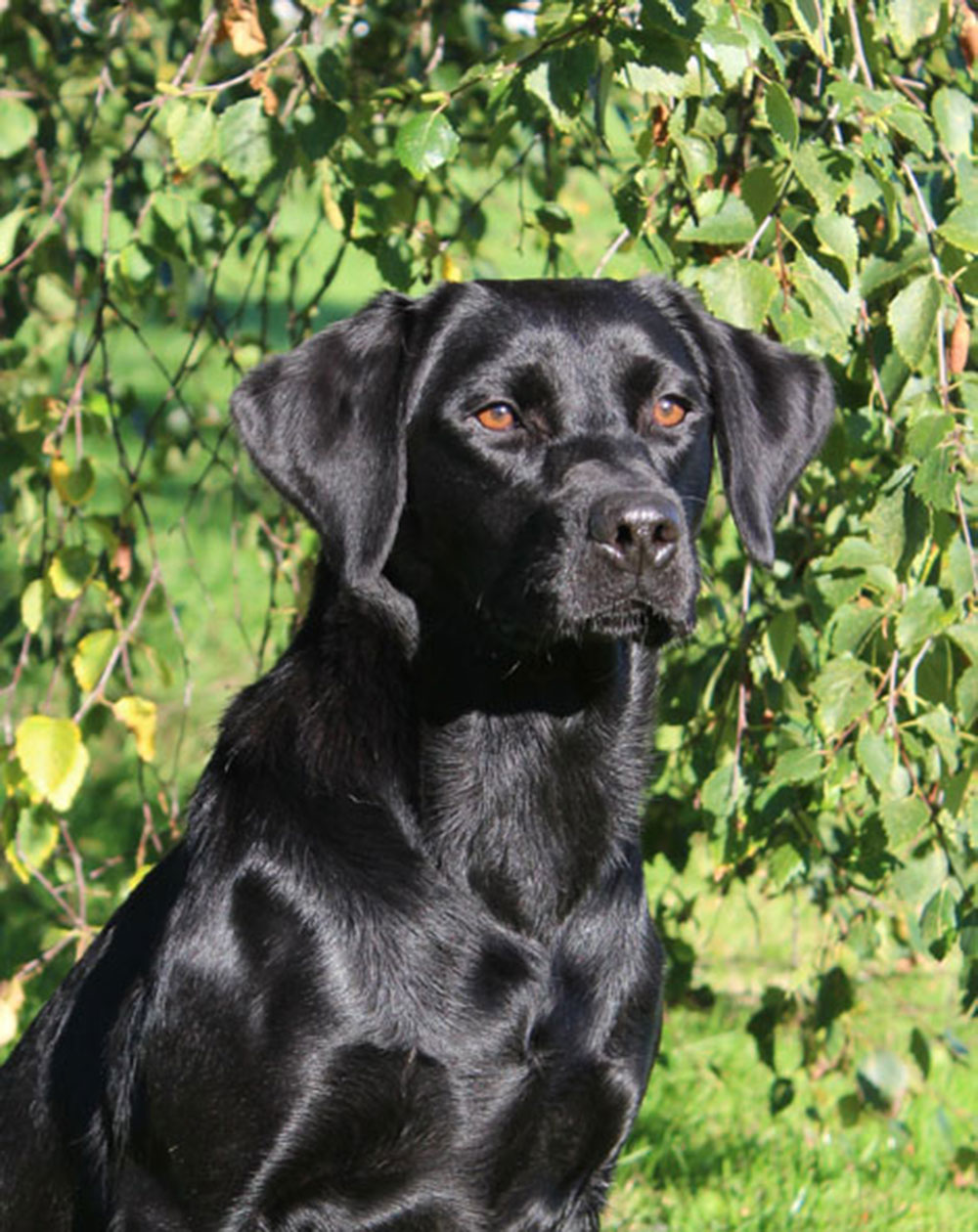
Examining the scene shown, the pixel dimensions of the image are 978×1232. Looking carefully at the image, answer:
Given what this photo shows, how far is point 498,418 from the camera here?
300 cm

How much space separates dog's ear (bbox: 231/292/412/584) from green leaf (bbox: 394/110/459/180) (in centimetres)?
29

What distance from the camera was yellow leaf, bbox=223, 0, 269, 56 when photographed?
3.49 meters

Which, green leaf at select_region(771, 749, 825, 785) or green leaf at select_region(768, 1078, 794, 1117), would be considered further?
green leaf at select_region(768, 1078, 794, 1117)

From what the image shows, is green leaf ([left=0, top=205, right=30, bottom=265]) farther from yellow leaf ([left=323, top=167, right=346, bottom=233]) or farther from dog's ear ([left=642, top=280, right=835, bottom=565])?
dog's ear ([left=642, top=280, right=835, bottom=565])

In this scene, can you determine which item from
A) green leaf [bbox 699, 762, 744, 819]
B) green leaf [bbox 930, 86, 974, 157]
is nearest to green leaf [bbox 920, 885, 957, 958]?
green leaf [bbox 699, 762, 744, 819]

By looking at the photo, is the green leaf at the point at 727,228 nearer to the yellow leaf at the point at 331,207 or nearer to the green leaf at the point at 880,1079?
the yellow leaf at the point at 331,207

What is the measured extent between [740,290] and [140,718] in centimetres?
138

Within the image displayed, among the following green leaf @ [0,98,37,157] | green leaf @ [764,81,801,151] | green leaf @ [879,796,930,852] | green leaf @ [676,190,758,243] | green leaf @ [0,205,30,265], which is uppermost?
green leaf @ [764,81,801,151]

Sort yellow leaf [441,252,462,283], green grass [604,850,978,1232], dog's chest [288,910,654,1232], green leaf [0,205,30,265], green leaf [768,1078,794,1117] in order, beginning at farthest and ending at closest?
green grass [604,850,978,1232], green leaf [768,1078,794,1117], yellow leaf [441,252,462,283], green leaf [0,205,30,265], dog's chest [288,910,654,1232]

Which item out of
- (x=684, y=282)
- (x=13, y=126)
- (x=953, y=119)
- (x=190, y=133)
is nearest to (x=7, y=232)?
(x=13, y=126)

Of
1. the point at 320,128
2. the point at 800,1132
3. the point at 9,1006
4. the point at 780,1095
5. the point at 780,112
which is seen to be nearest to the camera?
the point at 780,112

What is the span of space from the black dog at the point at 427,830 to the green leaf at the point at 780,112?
0.49 meters

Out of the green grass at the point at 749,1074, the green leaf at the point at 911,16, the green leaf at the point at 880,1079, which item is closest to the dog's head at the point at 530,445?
the green grass at the point at 749,1074

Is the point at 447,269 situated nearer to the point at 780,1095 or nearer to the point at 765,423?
the point at 765,423
